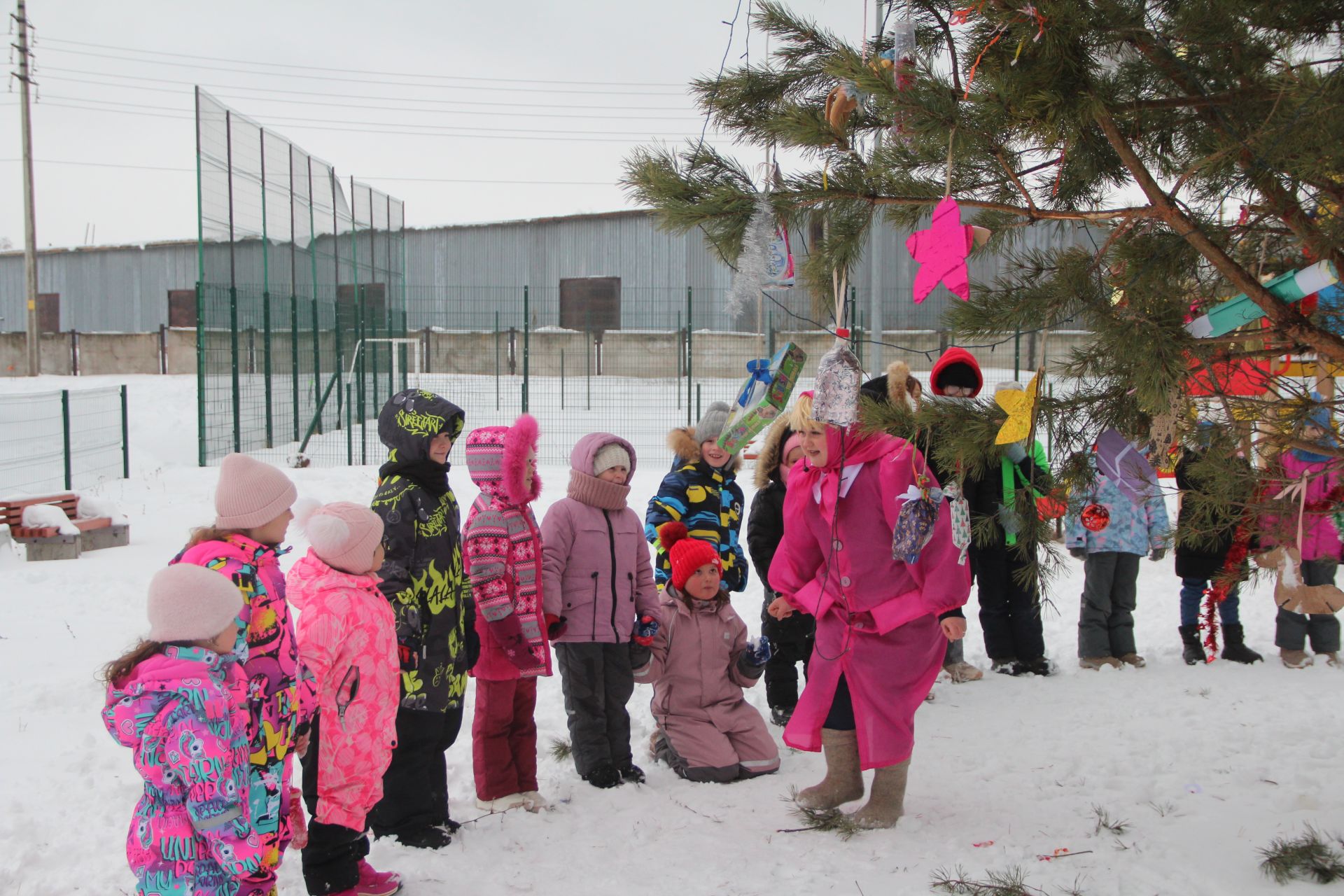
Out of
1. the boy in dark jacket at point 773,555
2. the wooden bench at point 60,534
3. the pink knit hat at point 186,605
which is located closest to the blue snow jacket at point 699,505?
the boy in dark jacket at point 773,555

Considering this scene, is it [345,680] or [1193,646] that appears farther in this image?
[1193,646]

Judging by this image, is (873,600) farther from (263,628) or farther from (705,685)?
(263,628)

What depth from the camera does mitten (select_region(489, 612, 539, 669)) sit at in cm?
385

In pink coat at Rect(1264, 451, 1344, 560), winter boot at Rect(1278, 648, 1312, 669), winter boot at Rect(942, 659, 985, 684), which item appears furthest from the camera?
winter boot at Rect(1278, 648, 1312, 669)

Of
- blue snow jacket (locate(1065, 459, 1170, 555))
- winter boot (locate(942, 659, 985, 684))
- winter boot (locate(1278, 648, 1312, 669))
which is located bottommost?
winter boot (locate(942, 659, 985, 684))

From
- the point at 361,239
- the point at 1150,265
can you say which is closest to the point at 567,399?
the point at 361,239

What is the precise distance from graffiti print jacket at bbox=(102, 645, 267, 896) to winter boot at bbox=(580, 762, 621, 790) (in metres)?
1.83

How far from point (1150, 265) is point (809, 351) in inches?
552

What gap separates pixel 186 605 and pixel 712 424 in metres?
2.98

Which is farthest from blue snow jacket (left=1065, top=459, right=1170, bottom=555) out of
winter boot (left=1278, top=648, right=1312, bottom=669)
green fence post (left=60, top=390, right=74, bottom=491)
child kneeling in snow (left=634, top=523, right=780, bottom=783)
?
green fence post (left=60, top=390, right=74, bottom=491)

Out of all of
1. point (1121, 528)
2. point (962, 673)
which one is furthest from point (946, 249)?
point (1121, 528)

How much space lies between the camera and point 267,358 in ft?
43.3

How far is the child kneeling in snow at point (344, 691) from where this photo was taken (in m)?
2.97

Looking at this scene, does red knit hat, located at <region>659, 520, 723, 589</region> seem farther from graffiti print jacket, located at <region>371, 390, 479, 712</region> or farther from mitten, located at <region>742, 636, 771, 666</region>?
graffiti print jacket, located at <region>371, 390, 479, 712</region>
